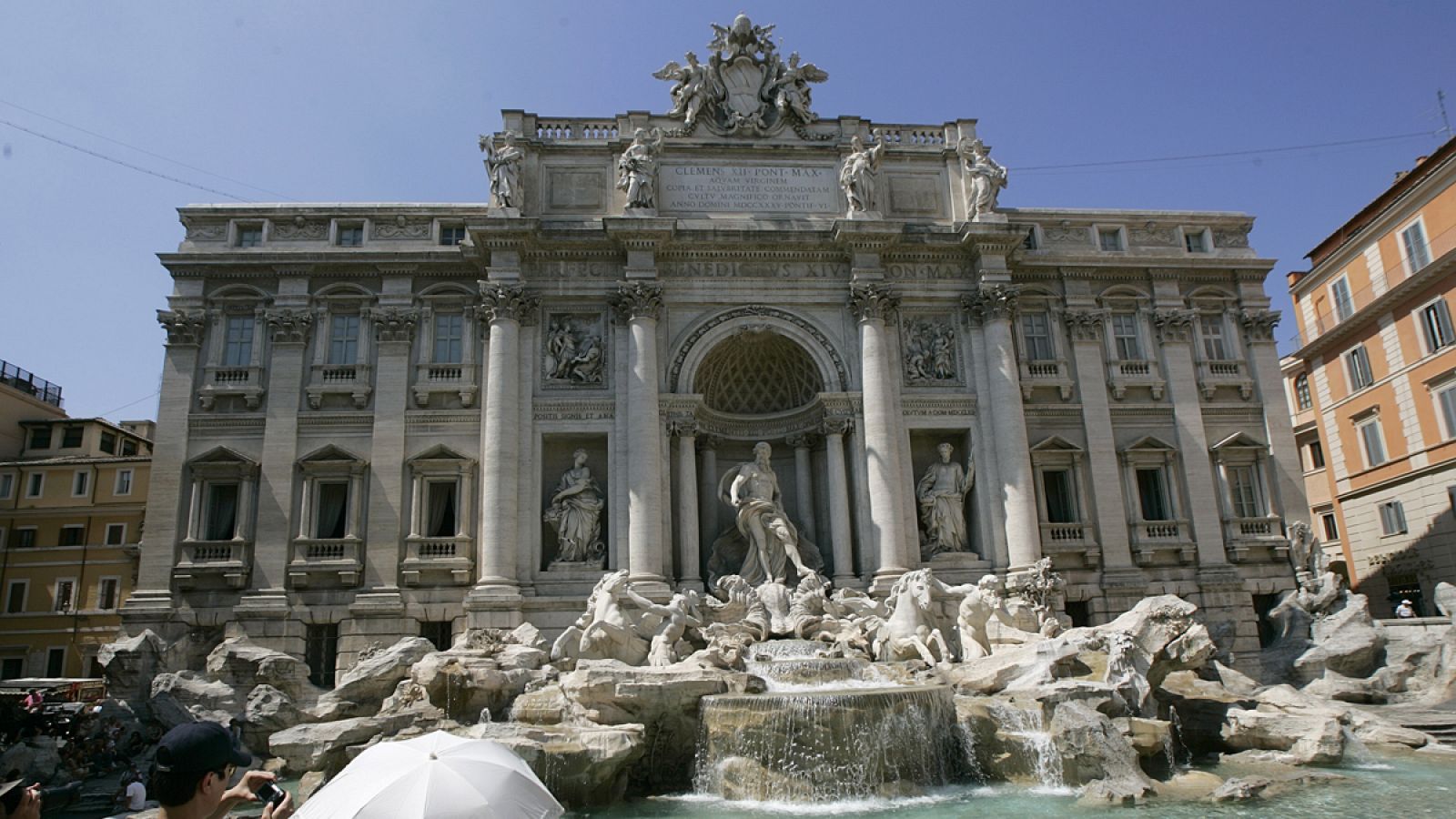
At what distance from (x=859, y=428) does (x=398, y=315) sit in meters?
12.1

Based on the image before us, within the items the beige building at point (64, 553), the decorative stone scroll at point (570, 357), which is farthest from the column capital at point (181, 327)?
the beige building at point (64, 553)

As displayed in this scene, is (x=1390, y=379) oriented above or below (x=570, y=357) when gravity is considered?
below

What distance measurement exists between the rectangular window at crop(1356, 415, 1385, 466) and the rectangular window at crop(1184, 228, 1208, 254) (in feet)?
27.5

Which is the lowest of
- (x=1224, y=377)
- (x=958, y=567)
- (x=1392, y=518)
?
(x=958, y=567)

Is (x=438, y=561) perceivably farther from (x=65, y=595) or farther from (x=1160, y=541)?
(x=65, y=595)

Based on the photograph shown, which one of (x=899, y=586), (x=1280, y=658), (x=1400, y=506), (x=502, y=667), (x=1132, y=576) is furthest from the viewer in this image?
(x=1400, y=506)

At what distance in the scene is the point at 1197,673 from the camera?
19781 mm

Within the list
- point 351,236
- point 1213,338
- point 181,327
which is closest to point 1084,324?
point 1213,338

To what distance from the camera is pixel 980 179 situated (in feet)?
81.7

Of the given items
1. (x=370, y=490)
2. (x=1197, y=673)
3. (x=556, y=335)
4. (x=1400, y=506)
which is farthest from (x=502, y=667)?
(x=1400, y=506)

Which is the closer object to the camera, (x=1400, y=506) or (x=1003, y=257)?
(x=1003, y=257)

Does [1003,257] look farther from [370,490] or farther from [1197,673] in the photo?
[370,490]

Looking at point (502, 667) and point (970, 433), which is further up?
point (970, 433)

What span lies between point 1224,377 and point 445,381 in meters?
21.1
